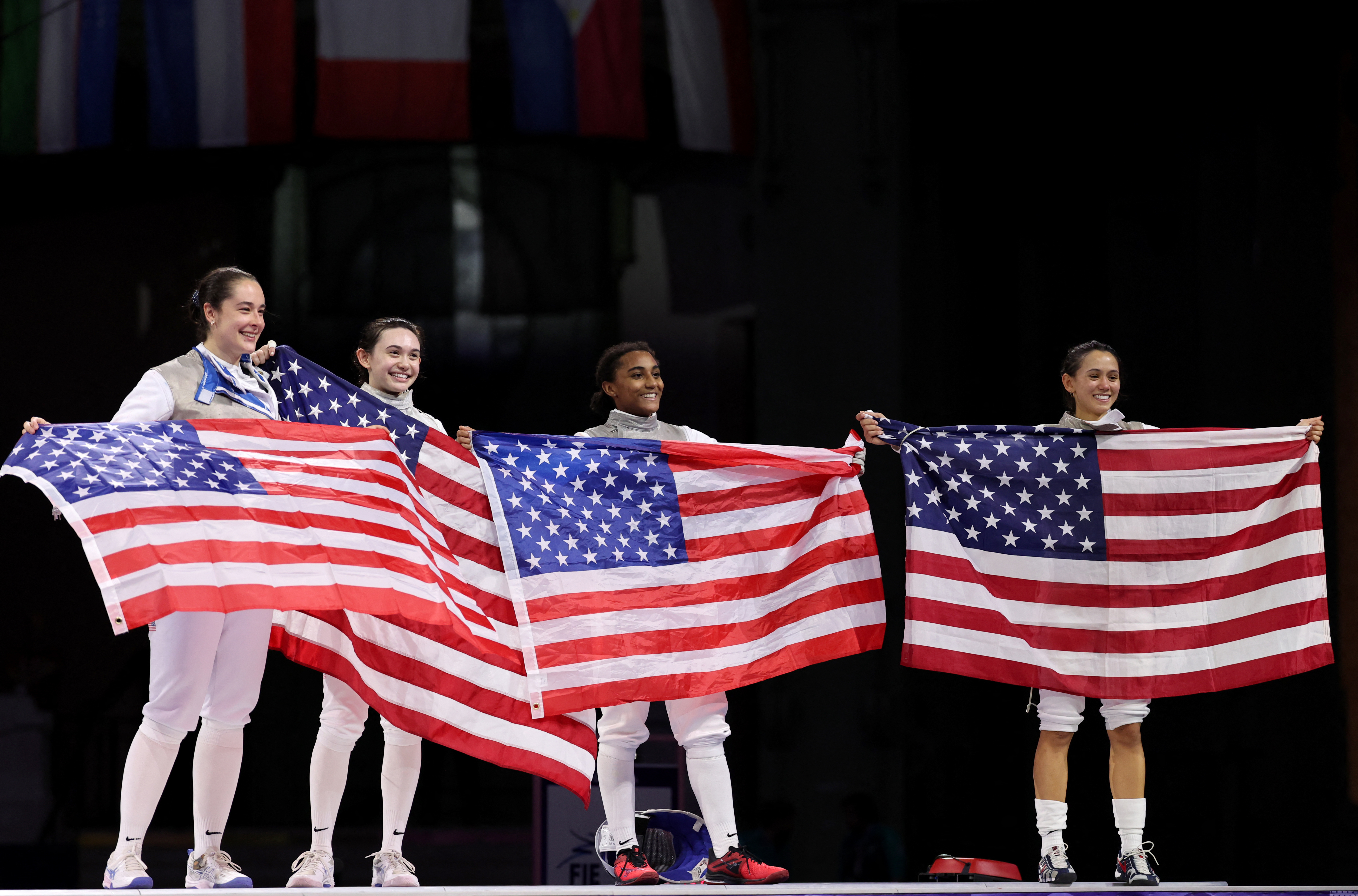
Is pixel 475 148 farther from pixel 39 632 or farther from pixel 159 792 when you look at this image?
pixel 159 792

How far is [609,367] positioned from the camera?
573cm

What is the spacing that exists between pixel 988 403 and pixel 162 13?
4.83 metres

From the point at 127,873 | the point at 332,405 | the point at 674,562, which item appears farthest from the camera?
the point at 674,562

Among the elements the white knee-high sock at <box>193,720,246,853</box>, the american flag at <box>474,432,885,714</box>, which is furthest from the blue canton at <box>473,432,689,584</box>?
the white knee-high sock at <box>193,720,246,853</box>

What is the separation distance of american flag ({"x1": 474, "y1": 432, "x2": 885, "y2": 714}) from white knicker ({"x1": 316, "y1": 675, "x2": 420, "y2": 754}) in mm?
506

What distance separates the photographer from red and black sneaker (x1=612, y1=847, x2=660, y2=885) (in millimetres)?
5027

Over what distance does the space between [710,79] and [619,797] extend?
4.33m

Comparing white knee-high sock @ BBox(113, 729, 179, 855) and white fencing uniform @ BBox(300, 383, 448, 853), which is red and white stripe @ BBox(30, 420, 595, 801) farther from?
white knee-high sock @ BBox(113, 729, 179, 855)

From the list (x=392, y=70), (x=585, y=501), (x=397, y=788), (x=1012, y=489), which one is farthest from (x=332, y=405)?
(x=392, y=70)

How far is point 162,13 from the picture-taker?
26.2 feet

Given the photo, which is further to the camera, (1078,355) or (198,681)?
(1078,355)

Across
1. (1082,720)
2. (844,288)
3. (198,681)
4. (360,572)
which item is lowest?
(1082,720)

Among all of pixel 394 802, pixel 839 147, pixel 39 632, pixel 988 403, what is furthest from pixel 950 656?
pixel 39 632

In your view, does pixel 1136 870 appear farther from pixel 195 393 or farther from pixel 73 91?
pixel 73 91
